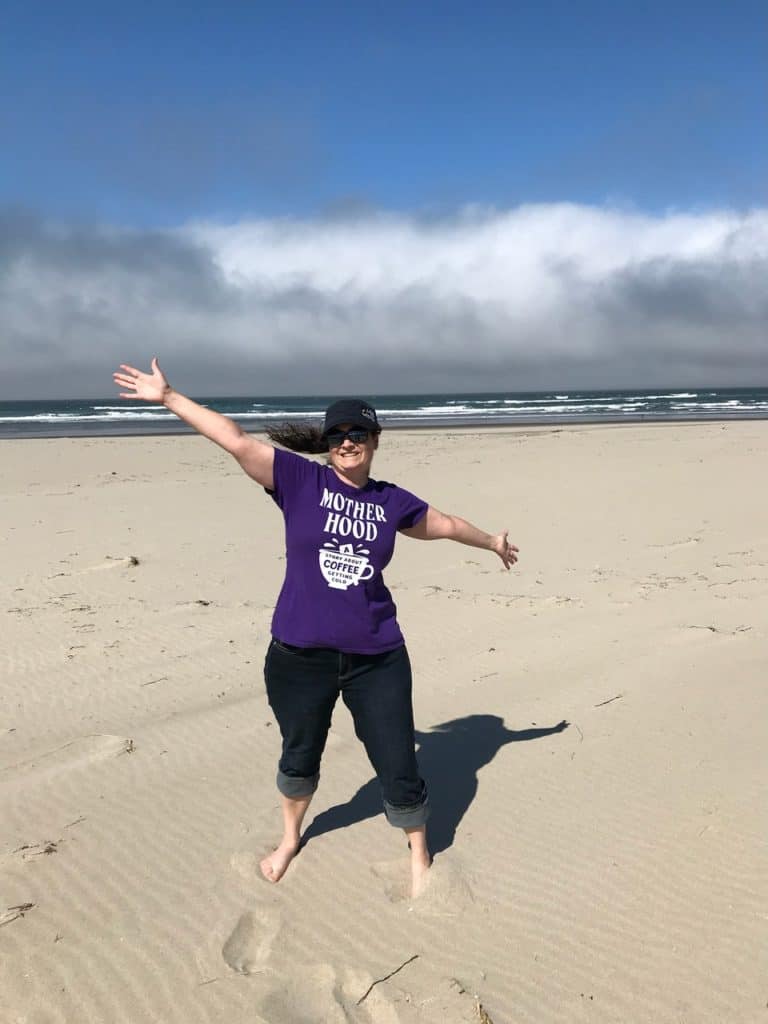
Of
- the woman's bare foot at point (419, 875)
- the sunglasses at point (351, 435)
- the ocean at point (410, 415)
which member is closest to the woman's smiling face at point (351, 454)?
the sunglasses at point (351, 435)

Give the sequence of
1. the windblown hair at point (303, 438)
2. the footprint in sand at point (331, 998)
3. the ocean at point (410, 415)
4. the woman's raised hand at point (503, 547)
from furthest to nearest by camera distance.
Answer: the ocean at point (410, 415)
the woman's raised hand at point (503, 547)
the windblown hair at point (303, 438)
the footprint in sand at point (331, 998)

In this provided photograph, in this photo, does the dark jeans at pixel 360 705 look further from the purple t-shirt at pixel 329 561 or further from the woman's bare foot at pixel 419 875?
the woman's bare foot at pixel 419 875

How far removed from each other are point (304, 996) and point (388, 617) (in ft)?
4.56

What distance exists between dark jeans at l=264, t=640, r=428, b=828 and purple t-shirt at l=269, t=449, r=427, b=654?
7cm

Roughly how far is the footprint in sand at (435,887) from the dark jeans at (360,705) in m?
0.28

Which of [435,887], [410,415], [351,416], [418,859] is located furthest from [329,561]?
[410,415]

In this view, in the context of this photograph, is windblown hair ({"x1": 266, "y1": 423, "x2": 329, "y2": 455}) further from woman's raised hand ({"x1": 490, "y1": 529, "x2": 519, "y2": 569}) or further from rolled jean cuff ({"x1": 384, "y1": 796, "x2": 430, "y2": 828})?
rolled jean cuff ({"x1": 384, "y1": 796, "x2": 430, "y2": 828})

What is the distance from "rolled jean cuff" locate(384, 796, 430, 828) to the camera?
3.38 m

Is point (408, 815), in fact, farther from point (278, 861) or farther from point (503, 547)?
point (503, 547)

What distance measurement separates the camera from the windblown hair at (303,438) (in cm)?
345

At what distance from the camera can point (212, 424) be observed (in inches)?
121

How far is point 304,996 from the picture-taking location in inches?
112

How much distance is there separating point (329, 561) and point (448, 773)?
6.39 feet

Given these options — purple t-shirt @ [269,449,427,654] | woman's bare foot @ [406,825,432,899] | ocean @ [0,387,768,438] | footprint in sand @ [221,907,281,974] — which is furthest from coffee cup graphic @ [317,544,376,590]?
ocean @ [0,387,768,438]
